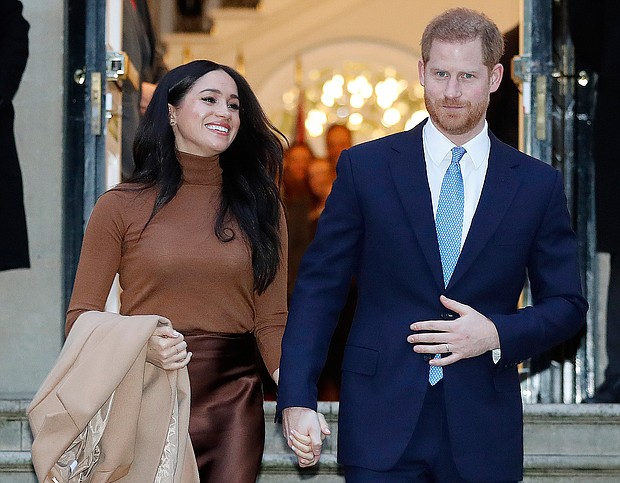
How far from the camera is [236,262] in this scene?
12.0 ft

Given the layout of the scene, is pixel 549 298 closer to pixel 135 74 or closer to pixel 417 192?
pixel 417 192

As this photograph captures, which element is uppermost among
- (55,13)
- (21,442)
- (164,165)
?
(55,13)

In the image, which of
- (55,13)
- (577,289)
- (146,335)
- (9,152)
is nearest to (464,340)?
(577,289)

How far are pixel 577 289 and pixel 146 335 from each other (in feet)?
3.57

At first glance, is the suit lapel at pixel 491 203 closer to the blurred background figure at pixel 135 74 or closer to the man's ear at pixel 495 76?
the man's ear at pixel 495 76

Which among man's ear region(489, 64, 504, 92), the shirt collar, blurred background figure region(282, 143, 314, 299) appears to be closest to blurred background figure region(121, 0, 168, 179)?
the shirt collar

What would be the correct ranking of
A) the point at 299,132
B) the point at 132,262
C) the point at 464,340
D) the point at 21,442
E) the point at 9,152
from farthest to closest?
1. the point at 299,132
2. the point at 9,152
3. the point at 21,442
4. the point at 132,262
5. the point at 464,340

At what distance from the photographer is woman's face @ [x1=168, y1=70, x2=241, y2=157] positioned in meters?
3.79

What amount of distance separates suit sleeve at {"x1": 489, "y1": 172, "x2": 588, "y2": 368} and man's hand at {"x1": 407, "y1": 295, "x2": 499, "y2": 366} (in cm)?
3

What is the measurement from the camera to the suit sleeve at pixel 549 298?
10.0ft

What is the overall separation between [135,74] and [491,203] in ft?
10.1

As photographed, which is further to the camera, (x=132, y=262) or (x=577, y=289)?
(x=132, y=262)

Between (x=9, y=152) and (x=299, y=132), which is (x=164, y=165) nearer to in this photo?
(x=9, y=152)

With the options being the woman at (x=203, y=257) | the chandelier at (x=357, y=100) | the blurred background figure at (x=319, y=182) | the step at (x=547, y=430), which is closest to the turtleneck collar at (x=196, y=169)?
the woman at (x=203, y=257)
